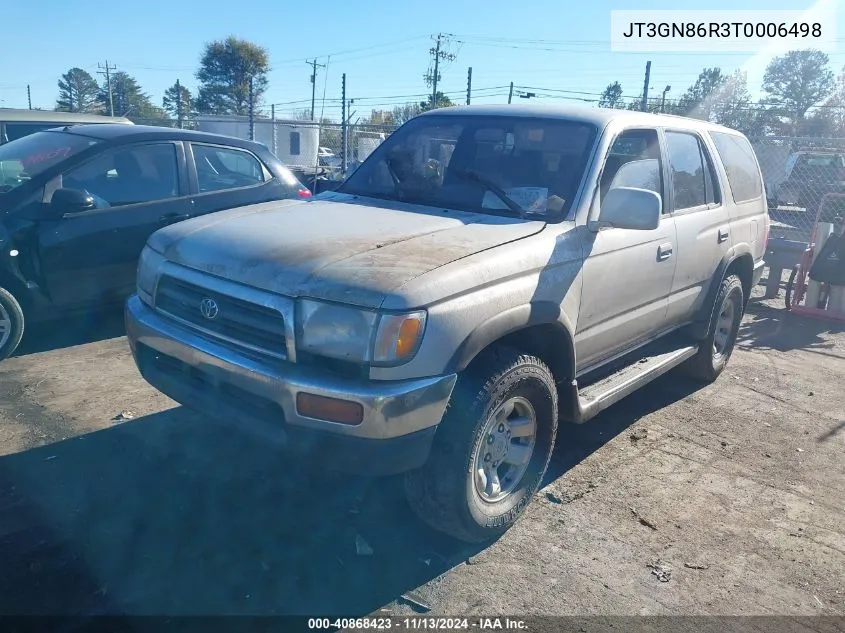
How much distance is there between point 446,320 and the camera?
2.77 m

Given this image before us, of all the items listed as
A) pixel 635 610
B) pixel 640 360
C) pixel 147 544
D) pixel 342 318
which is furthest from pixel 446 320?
pixel 640 360

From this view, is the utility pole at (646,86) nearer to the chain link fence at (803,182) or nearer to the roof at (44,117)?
the chain link fence at (803,182)

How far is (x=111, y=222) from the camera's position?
215 inches

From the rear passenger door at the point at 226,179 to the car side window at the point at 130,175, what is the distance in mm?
202

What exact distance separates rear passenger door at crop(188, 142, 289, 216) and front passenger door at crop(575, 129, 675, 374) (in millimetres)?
3622

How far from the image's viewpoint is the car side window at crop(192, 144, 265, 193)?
6.22 metres

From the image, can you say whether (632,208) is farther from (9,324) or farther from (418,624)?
(9,324)

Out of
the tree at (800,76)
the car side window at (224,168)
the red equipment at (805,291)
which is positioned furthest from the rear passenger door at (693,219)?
the tree at (800,76)

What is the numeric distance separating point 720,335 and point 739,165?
4.71ft

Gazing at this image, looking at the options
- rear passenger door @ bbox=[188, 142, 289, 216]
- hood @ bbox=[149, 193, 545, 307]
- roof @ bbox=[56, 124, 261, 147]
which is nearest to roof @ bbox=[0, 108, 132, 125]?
roof @ bbox=[56, 124, 261, 147]

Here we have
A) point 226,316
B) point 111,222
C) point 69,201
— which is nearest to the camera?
point 226,316

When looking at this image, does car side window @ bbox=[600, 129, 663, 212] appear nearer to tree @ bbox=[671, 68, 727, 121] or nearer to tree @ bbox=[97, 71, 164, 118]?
tree @ bbox=[671, 68, 727, 121]

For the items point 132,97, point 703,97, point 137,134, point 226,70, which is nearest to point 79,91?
point 132,97

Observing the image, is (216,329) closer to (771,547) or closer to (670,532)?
(670,532)
